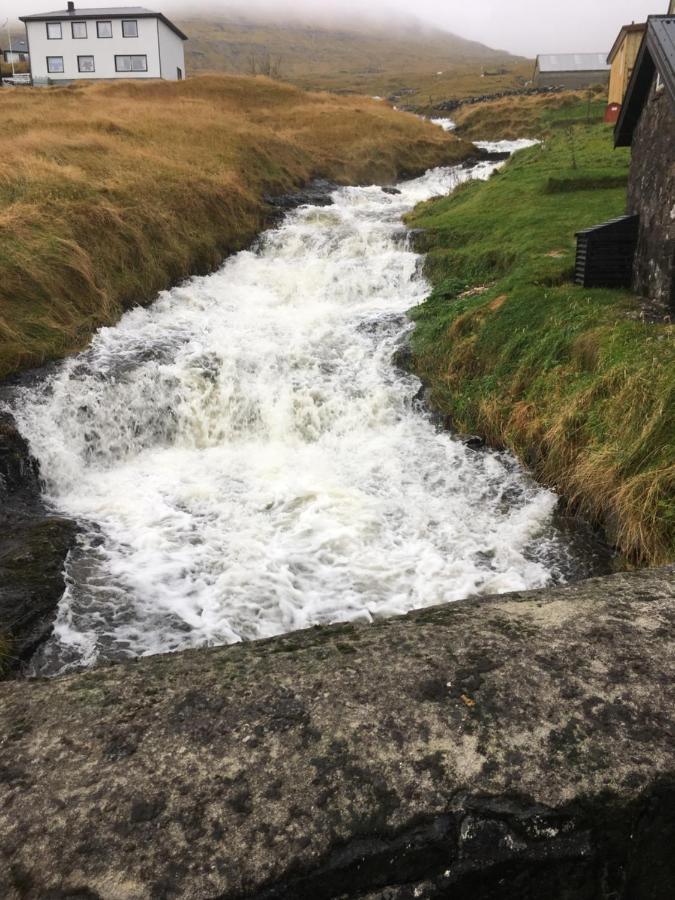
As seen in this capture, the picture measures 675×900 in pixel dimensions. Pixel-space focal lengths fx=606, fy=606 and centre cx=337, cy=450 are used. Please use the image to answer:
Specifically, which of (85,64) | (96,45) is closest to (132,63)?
(96,45)

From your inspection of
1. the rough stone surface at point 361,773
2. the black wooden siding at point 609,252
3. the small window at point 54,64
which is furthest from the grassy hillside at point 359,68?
the rough stone surface at point 361,773

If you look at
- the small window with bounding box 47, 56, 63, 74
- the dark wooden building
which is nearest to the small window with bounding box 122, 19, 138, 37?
the small window with bounding box 47, 56, 63, 74

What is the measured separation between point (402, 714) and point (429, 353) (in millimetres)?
10145

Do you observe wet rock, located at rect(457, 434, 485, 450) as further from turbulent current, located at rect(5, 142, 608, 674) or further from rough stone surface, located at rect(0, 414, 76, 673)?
rough stone surface, located at rect(0, 414, 76, 673)

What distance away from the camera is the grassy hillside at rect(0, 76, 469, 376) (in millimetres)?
12578

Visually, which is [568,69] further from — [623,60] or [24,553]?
[24,553]

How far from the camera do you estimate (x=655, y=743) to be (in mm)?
2898

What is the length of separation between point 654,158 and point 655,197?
768mm

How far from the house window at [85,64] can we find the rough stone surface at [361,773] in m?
68.3

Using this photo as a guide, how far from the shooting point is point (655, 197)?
10734 mm

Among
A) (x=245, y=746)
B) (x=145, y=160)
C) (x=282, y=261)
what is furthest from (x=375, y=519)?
(x=145, y=160)

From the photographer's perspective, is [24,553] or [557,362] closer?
[24,553]

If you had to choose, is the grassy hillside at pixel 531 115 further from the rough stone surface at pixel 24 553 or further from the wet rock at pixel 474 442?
the rough stone surface at pixel 24 553

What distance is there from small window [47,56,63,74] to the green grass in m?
55.9
